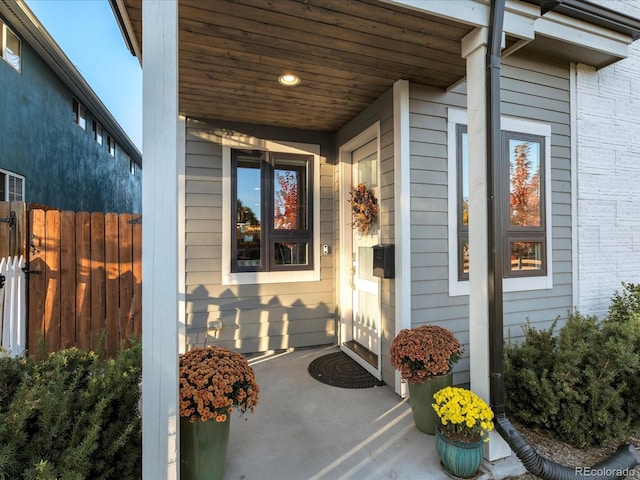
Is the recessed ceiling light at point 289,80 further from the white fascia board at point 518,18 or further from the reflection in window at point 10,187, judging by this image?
the reflection in window at point 10,187

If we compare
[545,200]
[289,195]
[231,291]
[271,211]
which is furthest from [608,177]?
[231,291]

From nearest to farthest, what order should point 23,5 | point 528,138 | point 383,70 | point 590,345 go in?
point 590,345, point 383,70, point 528,138, point 23,5

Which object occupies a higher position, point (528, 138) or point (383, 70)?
point (383, 70)

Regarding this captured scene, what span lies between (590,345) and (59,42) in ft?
28.2

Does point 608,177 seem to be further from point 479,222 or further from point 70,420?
point 70,420

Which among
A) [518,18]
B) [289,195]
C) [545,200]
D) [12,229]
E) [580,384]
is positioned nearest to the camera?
[518,18]

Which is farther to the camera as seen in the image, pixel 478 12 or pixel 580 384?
pixel 580 384

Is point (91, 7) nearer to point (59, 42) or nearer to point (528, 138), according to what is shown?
point (59, 42)

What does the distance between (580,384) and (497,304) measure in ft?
3.23

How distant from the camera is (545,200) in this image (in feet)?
11.7

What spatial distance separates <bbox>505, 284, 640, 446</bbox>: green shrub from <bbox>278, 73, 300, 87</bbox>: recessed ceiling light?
112 inches

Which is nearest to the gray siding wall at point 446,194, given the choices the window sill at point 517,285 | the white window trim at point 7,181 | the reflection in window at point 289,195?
the window sill at point 517,285

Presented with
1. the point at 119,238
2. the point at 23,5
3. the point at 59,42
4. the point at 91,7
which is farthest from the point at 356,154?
the point at 91,7

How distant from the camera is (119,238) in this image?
10.6 feet
